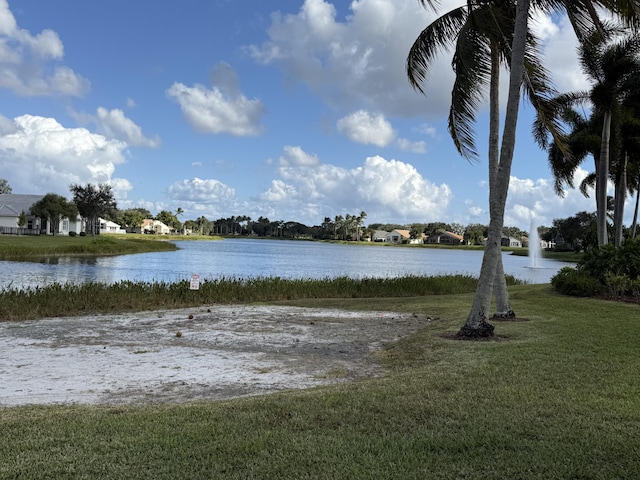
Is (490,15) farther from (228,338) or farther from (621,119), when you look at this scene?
(621,119)

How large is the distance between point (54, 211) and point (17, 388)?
7397cm

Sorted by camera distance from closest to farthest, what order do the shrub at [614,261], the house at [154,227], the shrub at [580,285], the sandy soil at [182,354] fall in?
the sandy soil at [182,354]
the shrub at [614,261]
the shrub at [580,285]
the house at [154,227]

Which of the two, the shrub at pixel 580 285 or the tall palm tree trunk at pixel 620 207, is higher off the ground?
the tall palm tree trunk at pixel 620 207

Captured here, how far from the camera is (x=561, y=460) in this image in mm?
3957

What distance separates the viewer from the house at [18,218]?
73.1m

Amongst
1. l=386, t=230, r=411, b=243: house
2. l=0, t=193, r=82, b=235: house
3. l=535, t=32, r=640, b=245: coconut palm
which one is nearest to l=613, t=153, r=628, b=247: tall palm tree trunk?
l=535, t=32, r=640, b=245: coconut palm

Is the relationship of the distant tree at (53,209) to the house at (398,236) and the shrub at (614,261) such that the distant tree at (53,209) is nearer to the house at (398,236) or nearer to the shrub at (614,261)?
the shrub at (614,261)

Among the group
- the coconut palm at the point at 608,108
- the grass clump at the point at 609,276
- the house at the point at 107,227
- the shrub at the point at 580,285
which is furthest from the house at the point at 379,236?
the shrub at the point at 580,285

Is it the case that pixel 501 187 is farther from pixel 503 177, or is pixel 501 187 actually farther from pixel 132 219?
pixel 132 219

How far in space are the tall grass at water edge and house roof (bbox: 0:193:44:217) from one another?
6369 centimetres

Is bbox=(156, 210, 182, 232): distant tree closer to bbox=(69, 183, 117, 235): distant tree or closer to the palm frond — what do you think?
bbox=(69, 183, 117, 235): distant tree

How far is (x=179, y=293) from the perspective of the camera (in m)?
17.0

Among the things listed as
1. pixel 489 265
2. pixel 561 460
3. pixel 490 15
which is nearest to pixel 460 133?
pixel 490 15

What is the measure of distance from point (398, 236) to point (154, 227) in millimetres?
68296
